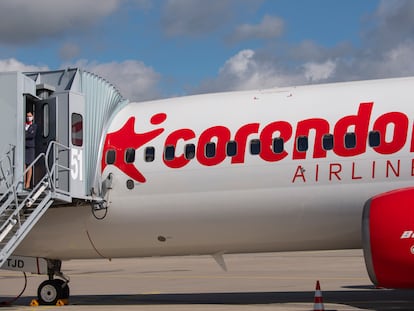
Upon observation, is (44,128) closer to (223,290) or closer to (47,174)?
(47,174)

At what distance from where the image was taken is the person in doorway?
725 inches

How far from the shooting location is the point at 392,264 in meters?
15.0

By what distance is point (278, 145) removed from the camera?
57.2ft

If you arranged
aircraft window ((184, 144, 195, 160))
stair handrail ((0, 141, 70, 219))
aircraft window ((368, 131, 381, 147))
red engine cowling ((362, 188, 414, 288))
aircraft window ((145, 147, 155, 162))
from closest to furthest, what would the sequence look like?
1. red engine cowling ((362, 188, 414, 288))
2. aircraft window ((368, 131, 381, 147))
3. stair handrail ((0, 141, 70, 219))
4. aircraft window ((184, 144, 195, 160))
5. aircraft window ((145, 147, 155, 162))

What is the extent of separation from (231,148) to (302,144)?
5.29ft

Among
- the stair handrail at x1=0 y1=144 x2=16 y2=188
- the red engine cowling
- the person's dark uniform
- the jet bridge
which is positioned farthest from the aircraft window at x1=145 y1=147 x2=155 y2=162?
the red engine cowling

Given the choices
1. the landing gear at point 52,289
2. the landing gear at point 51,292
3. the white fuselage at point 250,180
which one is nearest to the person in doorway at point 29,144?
the white fuselage at point 250,180

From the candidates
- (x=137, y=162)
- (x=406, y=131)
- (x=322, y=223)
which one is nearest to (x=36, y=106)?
(x=137, y=162)

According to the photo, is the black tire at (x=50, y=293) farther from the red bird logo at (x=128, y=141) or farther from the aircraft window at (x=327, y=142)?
the aircraft window at (x=327, y=142)

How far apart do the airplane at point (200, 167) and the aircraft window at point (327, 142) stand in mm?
25

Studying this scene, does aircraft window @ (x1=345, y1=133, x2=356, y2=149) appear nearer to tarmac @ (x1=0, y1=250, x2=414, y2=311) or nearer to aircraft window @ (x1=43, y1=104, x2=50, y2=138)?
tarmac @ (x1=0, y1=250, x2=414, y2=311)

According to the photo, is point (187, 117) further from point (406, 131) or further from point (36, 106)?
point (406, 131)

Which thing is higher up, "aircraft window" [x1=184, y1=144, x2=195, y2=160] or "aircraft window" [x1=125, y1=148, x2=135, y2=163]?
"aircraft window" [x1=125, y1=148, x2=135, y2=163]

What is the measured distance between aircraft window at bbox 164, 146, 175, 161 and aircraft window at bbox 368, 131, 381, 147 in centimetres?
449
